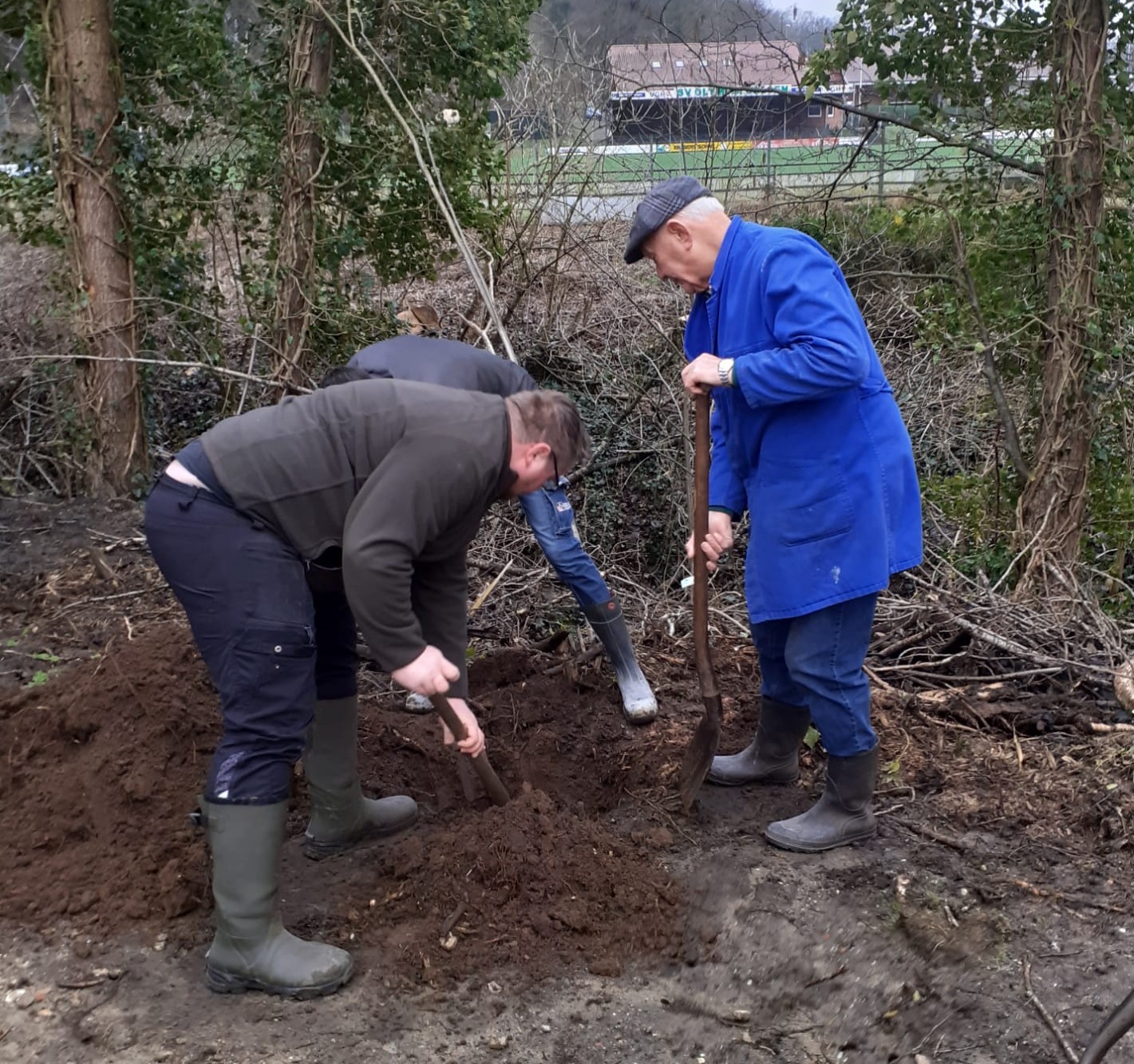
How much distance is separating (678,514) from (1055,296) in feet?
8.87

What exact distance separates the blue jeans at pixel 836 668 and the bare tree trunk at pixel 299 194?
4.16m

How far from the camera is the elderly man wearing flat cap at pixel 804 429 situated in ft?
10.2

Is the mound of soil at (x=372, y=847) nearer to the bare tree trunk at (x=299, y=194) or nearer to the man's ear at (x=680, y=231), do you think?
the man's ear at (x=680, y=231)

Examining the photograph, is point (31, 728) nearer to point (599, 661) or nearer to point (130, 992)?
point (130, 992)

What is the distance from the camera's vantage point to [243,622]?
2.79 m

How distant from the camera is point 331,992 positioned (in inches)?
116

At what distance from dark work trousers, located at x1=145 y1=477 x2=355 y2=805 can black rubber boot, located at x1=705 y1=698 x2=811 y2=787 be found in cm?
169

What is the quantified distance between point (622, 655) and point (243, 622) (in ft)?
7.15

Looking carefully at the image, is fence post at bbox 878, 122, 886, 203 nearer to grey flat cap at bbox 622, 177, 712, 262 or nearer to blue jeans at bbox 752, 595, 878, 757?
grey flat cap at bbox 622, 177, 712, 262

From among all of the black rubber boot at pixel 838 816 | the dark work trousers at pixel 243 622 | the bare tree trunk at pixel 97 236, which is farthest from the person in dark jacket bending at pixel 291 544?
the bare tree trunk at pixel 97 236

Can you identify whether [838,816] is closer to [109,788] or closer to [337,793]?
[337,793]

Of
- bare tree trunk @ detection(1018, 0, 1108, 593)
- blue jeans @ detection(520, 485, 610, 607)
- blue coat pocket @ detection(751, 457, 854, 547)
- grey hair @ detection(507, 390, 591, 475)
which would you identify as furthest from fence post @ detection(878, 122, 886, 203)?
grey hair @ detection(507, 390, 591, 475)

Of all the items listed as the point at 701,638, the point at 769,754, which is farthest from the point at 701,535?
the point at 769,754

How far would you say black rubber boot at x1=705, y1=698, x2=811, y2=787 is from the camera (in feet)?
12.8
